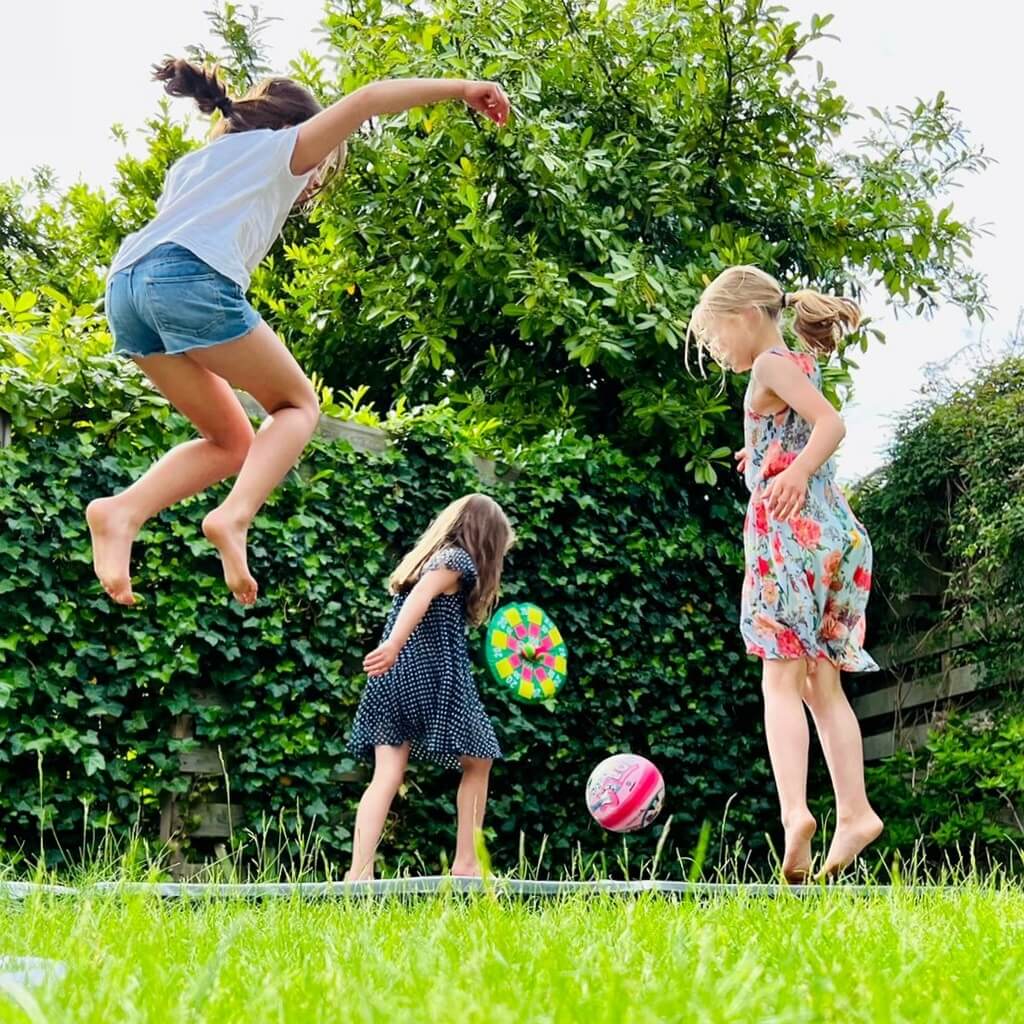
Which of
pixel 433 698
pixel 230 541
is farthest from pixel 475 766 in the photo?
pixel 230 541

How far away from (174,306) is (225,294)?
10 cm

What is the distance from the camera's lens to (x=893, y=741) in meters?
5.71

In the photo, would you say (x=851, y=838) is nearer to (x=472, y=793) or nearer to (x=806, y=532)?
(x=806, y=532)

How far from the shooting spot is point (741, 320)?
361 centimetres

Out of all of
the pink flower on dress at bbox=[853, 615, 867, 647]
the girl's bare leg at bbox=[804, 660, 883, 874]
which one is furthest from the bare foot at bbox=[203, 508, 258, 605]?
the pink flower on dress at bbox=[853, 615, 867, 647]

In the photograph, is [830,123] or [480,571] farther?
[830,123]

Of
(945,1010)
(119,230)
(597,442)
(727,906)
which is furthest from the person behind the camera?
(119,230)

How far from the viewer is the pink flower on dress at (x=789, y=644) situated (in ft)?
11.0

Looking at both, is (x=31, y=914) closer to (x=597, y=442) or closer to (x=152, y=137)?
(x=597, y=442)

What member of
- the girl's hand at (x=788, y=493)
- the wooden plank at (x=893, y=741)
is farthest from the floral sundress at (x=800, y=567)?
the wooden plank at (x=893, y=741)

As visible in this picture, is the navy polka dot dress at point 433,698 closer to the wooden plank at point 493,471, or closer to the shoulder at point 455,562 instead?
the shoulder at point 455,562

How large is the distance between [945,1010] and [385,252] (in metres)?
5.70

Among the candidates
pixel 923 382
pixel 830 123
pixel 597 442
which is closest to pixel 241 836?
pixel 597 442

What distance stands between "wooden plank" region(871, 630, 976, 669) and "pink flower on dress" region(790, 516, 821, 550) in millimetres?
2095
